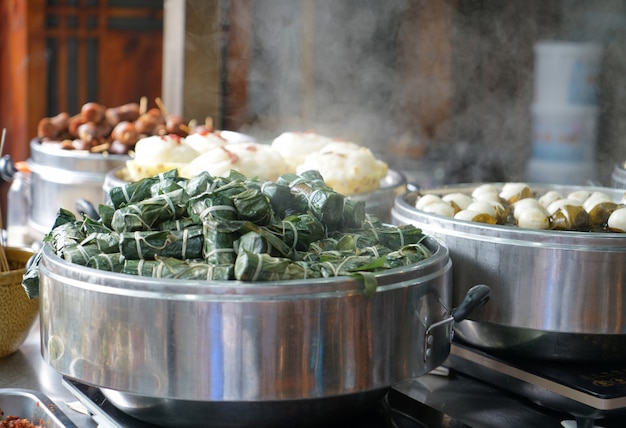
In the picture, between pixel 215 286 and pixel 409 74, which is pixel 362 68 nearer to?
pixel 409 74

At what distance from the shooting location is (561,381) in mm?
2018

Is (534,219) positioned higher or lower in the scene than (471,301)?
higher

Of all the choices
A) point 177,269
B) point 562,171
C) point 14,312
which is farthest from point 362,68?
point 177,269

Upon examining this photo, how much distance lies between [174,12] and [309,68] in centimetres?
114

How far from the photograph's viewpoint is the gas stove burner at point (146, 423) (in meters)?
1.83

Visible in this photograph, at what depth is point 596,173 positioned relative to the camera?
5559mm

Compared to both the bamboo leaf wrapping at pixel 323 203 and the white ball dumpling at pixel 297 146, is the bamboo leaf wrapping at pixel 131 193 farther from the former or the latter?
the white ball dumpling at pixel 297 146

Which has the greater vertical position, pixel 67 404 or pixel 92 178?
pixel 92 178

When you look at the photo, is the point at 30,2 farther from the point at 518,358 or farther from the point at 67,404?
the point at 518,358

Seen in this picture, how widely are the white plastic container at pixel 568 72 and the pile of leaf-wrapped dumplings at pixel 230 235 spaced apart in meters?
3.71

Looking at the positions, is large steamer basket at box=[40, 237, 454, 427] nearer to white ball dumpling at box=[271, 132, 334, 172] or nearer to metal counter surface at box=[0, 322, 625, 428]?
metal counter surface at box=[0, 322, 625, 428]

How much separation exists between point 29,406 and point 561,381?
1.31 metres

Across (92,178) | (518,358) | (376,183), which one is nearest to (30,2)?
(92,178)

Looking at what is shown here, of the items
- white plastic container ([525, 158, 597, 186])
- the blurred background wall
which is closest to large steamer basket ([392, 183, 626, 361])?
white plastic container ([525, 158, 597, 186])
